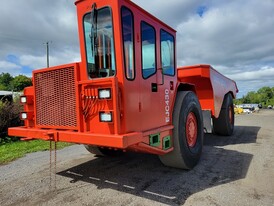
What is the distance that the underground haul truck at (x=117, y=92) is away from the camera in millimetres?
3314

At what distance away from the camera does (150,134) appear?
3.71m

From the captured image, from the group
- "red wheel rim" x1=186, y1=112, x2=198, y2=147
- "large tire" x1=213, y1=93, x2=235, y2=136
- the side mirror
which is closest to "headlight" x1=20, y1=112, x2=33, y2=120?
the side mirror

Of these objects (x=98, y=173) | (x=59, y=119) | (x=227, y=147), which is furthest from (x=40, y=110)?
(x=227, y=147)

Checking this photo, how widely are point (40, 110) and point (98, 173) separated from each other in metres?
1.54

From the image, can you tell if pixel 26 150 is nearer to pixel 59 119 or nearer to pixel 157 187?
pixel 59 119

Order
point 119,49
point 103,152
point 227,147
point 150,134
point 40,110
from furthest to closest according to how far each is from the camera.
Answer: point 227,147 < point 103,152 < point 40,110 < point 150,134 < point 119,49

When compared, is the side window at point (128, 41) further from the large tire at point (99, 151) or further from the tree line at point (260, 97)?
the tree line at point (260, 97)

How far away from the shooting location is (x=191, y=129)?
4992 mm

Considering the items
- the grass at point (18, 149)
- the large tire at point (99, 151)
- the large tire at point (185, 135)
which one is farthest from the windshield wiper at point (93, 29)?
the grass at point (18, 149)

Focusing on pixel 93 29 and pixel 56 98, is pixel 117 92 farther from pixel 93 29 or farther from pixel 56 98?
pixel 56 98

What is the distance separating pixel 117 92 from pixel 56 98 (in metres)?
1.23

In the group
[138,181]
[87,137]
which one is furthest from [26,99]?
[138,181]

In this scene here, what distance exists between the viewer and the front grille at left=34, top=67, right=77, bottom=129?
3.74 meters

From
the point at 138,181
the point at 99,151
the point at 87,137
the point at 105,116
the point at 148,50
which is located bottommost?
the point at 138,181
